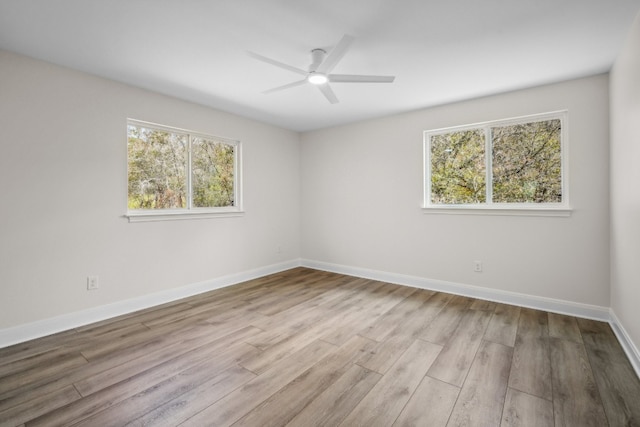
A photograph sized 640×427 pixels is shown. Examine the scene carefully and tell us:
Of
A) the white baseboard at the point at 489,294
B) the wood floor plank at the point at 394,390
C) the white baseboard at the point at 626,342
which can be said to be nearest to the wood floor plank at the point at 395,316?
the white baseboard at the point at 489,294

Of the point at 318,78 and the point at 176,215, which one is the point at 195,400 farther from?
the point at 318,78

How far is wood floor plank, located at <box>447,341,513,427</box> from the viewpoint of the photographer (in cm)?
162

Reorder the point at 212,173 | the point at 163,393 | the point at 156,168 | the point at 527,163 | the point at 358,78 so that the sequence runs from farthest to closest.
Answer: the point at 212,173
the point at 156,168
the point at 527,163
the point at 358,78
the point at 163,393

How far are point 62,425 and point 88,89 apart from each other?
110 inches

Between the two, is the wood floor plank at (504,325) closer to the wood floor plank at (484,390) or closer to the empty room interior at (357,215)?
the empty room interior at (357,215)

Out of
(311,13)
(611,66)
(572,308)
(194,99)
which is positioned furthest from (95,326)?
(611,66)

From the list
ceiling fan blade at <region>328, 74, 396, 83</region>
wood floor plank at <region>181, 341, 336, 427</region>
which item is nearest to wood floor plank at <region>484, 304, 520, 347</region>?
wood floor plank at <region>181, 341, 336, 427</region>

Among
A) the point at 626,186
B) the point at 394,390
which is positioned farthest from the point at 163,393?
the point at 626,186

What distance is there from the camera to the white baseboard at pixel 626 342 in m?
2.04

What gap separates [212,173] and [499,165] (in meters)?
3.67

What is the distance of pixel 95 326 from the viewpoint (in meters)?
2.80

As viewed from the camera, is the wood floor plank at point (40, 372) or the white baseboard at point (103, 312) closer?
the wood floor plank at point (40, 372)

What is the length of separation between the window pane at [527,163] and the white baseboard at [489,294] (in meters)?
1.08

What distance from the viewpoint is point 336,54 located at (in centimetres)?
217
